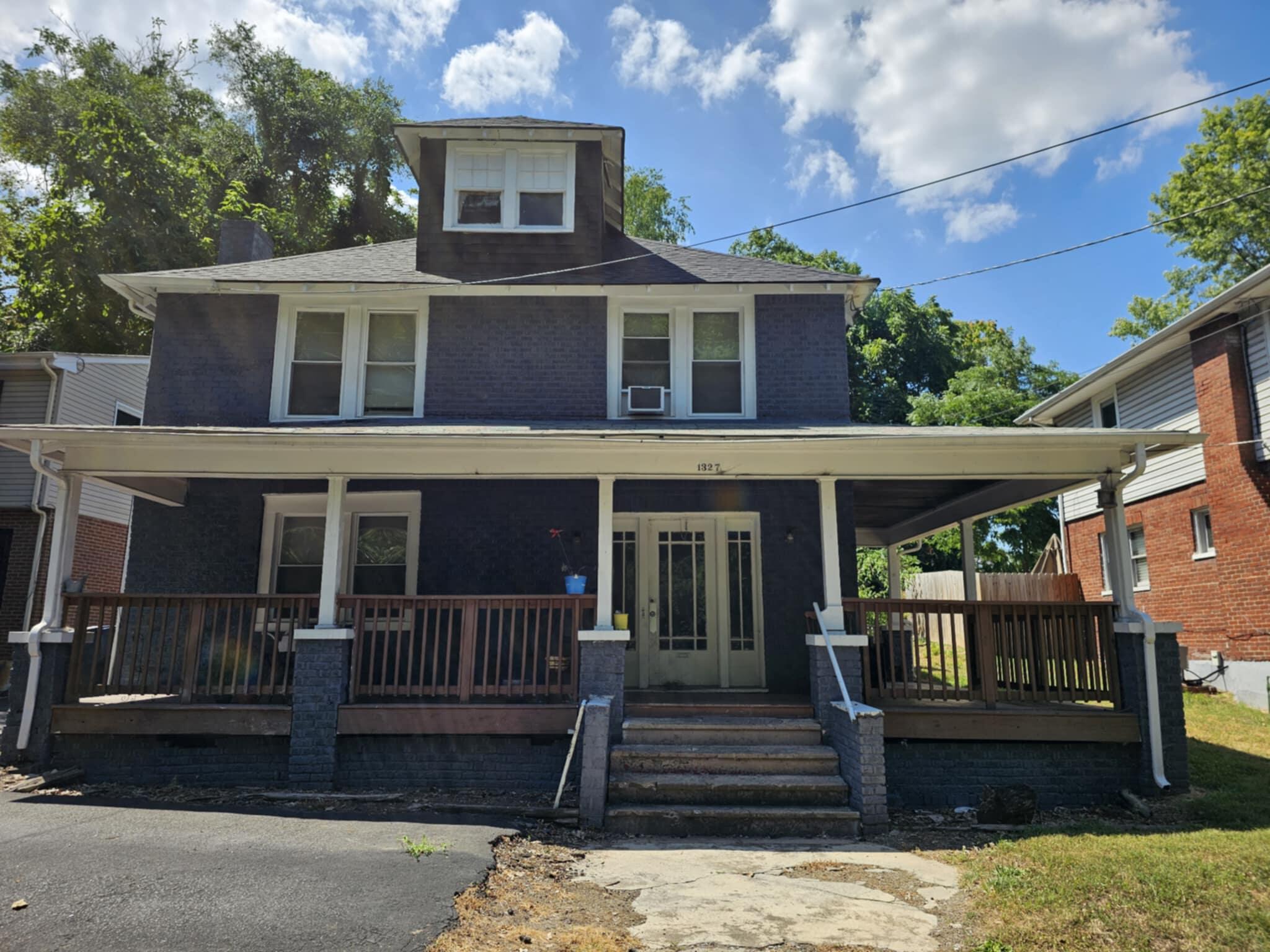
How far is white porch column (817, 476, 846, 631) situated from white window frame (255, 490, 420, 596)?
15.9ft

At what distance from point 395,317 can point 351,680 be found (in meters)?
5.06

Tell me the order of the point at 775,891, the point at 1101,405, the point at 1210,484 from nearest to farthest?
the point at 775,891 → the point at 1210,484 → the point at 1101,405

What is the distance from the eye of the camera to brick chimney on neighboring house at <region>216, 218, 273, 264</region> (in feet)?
41.3

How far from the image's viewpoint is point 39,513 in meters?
14.5

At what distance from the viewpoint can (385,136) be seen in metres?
29.9

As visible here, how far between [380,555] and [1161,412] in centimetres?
1437

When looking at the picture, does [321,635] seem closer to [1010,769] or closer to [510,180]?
[1010,769]

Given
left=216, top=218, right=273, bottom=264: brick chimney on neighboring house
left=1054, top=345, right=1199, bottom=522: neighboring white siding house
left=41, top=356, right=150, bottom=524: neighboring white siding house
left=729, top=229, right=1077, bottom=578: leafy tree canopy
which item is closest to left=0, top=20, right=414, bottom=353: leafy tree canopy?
left=41, top=356, right=150, bottom=524: neighboring white siding house

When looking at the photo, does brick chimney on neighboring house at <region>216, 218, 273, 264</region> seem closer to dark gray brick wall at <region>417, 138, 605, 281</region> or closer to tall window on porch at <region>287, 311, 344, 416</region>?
tall window on porch at <region>287, 311, 344, 416</region>

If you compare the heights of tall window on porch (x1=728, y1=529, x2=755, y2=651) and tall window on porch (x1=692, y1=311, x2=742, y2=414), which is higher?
tall window on porch (x1=692, y1=311, x2=742, y2=414)

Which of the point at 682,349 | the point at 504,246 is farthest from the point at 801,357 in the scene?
the point at 504,246

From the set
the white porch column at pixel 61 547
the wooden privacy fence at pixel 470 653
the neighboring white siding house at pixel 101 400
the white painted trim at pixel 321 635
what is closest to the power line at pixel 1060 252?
the wooden privacy fence at pixel 470 653

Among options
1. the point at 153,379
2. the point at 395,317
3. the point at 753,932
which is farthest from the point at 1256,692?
the point at 153,379

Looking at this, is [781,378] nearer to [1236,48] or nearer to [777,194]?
[777,194]
